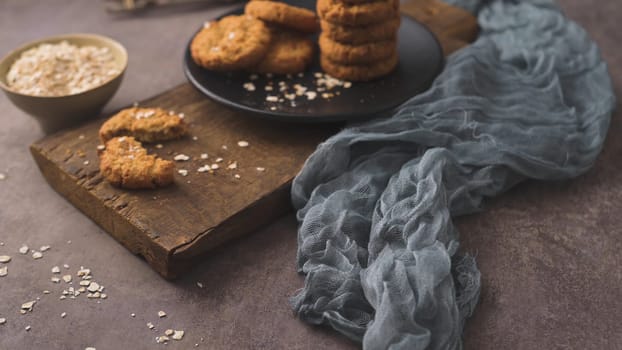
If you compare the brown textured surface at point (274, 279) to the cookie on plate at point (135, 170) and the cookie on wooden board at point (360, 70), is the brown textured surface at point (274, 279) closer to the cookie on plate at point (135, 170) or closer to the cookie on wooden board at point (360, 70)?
the cookie on plate at point (135, 170)

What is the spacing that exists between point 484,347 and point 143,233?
2.61 feet

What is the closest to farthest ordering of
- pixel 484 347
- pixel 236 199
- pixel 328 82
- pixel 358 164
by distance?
1. pixel 484 347
2. pixel 236 199
3. pixel 358 164
4. pixel 328 82

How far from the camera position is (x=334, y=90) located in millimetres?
2002

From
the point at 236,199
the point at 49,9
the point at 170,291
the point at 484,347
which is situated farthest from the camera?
the point at 49,9

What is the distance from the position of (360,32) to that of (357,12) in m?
0.07

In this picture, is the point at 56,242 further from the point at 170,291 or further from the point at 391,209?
the point at 391,209

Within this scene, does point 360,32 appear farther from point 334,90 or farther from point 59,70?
point 59,70

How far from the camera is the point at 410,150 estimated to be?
73.7 inches

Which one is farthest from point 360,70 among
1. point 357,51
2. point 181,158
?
point 181,158

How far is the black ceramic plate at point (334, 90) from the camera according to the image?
6.18 ft

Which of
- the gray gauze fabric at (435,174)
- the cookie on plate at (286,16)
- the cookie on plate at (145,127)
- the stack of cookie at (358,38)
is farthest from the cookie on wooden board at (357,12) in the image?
the cookie on plate at (145,127)

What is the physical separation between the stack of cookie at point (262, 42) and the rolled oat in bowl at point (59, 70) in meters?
0.28

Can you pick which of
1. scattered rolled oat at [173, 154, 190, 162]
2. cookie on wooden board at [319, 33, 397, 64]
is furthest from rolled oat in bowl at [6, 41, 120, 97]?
cookie on wooden board at [319, 33, 397, 64]

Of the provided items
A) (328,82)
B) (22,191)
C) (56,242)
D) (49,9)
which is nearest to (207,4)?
(49,9)
